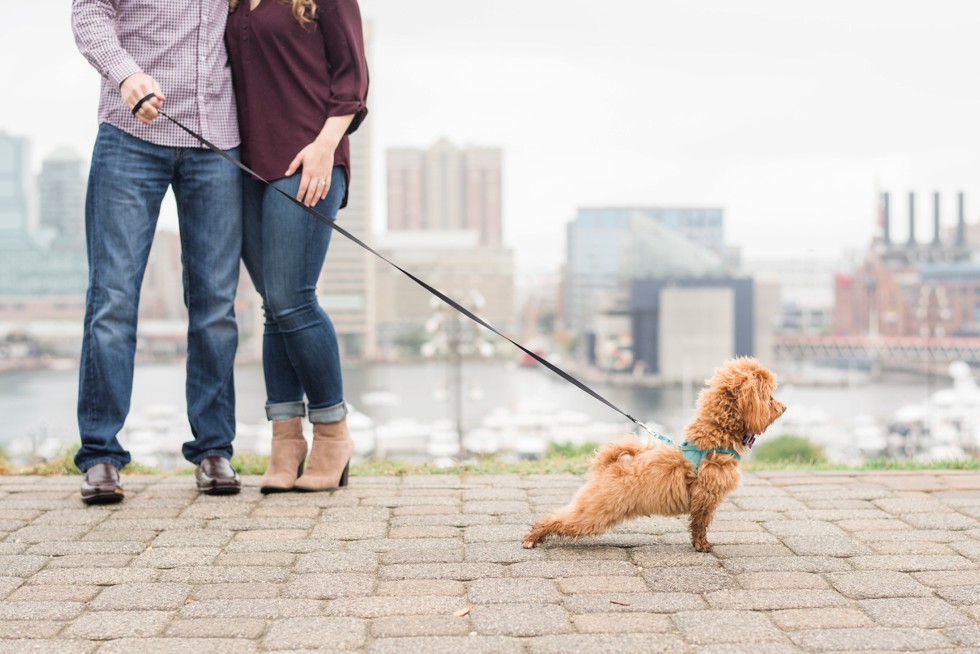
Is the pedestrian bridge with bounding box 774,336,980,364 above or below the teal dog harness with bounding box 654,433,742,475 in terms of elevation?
below

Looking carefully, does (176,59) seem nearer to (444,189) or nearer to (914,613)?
(914,613)

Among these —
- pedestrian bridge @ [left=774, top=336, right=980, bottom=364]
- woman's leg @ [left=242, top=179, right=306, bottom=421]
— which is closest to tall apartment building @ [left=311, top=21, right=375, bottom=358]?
pedestrian bridge @ [left=774, top=336, right=980, bottom=364]

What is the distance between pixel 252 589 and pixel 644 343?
66.4m

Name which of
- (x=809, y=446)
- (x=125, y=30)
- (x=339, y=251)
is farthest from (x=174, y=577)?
(x=339, y=251)

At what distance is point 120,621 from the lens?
1388 mm

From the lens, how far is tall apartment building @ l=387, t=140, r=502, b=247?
80.1 m

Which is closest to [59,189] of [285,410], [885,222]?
[885,222]

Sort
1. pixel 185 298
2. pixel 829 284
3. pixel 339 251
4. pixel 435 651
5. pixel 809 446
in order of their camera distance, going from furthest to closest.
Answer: pixel 829 284, pixel 339 251, pixel 809 446, pixel 185 298, pixel 435 651

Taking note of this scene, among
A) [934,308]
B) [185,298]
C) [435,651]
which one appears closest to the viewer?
[435,651]

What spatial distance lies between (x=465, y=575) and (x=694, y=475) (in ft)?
1.61

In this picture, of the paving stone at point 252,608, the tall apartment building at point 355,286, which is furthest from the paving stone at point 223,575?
the tall apartment building at point 355,286

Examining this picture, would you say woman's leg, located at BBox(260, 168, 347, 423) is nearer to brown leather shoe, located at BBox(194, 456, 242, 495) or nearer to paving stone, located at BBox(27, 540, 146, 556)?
brown leather shoe, located at BBox(194, 456, 242, 495)

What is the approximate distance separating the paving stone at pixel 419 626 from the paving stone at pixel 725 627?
0.32 meters

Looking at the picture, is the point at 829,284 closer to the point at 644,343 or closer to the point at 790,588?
the point at 644,343
